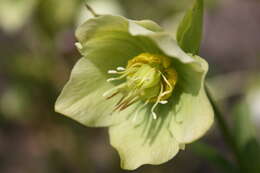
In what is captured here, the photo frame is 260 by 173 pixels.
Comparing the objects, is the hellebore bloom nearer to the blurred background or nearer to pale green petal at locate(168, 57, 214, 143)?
pale green petal at locate(168, 57, 214, 143)

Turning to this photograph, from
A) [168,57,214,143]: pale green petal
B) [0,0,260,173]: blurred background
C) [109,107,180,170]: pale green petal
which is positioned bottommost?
[0,0,260,173]: blurred background

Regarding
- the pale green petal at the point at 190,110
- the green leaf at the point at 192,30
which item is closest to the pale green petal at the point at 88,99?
the pale green petal at the point at 190,110

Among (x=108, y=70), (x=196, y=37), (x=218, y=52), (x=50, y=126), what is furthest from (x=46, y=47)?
(x=218, y=52)

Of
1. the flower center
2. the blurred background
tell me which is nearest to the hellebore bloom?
the flower center

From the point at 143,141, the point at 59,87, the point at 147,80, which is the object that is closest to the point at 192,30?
the point at 147,80

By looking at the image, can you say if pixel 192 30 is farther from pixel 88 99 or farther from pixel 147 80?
pixel 88 99

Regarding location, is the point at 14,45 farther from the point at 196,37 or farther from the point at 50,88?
the point at 196,37
